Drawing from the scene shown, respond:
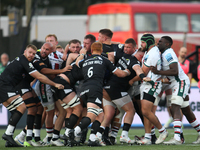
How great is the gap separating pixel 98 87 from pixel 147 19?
13589 millimetres

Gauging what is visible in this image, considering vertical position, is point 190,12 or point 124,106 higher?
point 190,12

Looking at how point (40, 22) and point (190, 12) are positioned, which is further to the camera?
point (40, 22)

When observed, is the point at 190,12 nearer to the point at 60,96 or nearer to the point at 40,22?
the point at 40,22

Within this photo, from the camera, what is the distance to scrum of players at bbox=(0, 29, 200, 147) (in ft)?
27.1

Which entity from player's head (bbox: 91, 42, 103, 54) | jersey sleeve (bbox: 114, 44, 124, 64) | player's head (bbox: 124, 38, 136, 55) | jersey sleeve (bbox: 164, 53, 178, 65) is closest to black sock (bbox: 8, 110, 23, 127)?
player's head (bbox: 91, 42, 103, 54)

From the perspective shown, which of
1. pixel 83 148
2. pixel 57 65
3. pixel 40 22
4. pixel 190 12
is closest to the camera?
pixel 83 148

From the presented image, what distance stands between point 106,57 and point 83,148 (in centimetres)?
211

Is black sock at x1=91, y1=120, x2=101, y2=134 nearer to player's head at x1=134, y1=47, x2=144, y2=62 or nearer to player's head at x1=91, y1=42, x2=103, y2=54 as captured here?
player's head at x1=91, y1=42, x2=103, y2=54

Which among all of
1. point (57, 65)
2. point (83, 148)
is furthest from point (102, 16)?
point (83, 148)

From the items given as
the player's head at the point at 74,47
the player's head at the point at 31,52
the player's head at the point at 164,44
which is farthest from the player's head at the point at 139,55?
the player's head at the point at 31,52

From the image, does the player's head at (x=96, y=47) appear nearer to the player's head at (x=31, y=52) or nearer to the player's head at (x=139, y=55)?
the player's head at (x=139, y=55)

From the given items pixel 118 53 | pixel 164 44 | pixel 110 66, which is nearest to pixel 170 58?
pixel 164 44

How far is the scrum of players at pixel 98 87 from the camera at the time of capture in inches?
325

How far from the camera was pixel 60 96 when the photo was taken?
874cm
